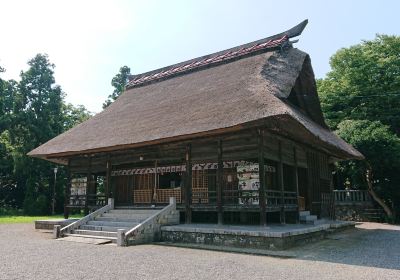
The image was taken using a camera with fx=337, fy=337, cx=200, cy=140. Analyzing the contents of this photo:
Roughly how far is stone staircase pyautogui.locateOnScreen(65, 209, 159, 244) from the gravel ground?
3.76 ft

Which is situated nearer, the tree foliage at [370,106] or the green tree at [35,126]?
the tree foliage at [370,106]

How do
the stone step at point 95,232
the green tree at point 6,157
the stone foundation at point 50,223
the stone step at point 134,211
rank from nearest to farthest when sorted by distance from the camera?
the stone step at point 95,232 → the stone step at point 134,211 → the stone foundation at point 50,223 → the green tree at point 6,157

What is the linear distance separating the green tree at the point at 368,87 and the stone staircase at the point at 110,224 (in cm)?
1769

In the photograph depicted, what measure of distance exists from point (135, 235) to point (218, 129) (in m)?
4.35

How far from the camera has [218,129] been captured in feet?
35.6

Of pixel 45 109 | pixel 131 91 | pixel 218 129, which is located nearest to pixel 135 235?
pixel 218 129

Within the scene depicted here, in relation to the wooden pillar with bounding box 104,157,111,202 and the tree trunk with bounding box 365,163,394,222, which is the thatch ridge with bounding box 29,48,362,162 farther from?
the tree trunk with bounding box 365,163,394,222

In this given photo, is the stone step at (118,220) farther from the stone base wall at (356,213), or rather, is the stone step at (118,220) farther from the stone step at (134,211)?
the stone base wall at (356,213)

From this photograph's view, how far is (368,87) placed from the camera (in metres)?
25.6

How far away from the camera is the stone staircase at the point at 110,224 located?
1188cm

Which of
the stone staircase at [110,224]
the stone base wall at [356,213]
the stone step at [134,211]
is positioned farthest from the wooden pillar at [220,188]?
the stone base wall at [356,213]

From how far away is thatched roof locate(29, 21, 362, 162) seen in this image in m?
11.2

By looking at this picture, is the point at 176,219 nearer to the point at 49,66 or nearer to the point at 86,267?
the point at 86,267

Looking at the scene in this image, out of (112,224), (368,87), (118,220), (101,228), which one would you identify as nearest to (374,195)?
(368,87)
